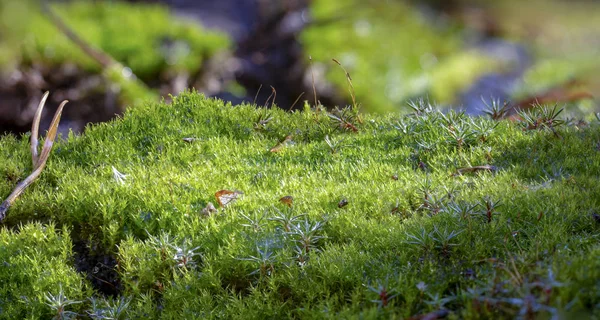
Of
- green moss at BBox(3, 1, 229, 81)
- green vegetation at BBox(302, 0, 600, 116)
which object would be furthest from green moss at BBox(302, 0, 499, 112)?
green moss at BBox(3, 1, 229, 81)

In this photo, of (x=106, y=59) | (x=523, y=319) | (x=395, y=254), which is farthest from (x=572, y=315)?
(x=106, y=59)

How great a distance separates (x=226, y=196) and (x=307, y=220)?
0.56 meters

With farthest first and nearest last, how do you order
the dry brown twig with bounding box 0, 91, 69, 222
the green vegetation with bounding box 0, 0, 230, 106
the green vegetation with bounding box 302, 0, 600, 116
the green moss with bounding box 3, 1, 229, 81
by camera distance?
the green vegetation with bounding box 302, 0, 600, 116 < the green moss with bounding box 3, 1, 229, 81 < the green vegetation with bounding box 0, 0, 230, 106 < the dry brown twig with bounding box 0, 91, 69, 222

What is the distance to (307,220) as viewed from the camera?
9.05 ft

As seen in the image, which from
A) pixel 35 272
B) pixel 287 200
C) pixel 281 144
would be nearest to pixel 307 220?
pixel 287 200

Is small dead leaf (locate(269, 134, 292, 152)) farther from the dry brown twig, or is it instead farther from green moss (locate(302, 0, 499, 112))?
green moss (locate(302, 0, 499, 112))

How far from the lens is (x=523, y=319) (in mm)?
1728

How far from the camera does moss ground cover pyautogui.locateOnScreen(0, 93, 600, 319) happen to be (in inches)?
88.0

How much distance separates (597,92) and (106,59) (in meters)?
7.20

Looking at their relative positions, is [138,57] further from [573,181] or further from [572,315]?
[572,315]

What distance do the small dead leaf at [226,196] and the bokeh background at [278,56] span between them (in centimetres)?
354

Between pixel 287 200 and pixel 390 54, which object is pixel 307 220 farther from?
pixel 390 54

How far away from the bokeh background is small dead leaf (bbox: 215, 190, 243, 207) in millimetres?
3538

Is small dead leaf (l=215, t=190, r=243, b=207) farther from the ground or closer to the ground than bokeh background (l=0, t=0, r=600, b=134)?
closer to the ground
